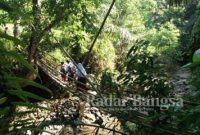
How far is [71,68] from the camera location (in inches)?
262

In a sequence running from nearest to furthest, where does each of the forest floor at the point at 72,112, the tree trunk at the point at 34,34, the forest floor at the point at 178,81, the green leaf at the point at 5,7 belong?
the green leaf at the point at 5,7 < the forest floor at the point at 72,112 < the forest floor at the point at 178,81 < the tree trunk at the point at 34,34

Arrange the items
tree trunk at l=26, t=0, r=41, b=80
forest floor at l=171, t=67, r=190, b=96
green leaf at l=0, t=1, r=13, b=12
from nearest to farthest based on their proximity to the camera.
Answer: green leaf at l=0, t=1, r=13, b=12 < forest floor at l=171, t=67, r=190, b=96 < tree trunk at l=26, t=0, r=41, b=80

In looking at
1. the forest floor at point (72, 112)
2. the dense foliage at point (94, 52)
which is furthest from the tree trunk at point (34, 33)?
the forest floor at point (72, 112)

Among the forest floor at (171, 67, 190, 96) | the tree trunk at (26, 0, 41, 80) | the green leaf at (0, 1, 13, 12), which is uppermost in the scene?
the tree trunk at (26, 0, 41, 80)

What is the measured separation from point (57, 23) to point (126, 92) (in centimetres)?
337

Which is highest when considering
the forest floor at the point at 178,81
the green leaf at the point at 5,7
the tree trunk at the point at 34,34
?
the tree trunk at the point at 34,34

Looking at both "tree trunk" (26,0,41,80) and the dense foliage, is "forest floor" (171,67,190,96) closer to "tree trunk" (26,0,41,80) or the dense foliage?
the dense foliage

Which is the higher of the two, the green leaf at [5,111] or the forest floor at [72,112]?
the forest floor at [72,112]

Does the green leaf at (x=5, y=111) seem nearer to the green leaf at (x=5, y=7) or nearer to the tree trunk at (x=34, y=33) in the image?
the green leaf at (x=5, y=7)

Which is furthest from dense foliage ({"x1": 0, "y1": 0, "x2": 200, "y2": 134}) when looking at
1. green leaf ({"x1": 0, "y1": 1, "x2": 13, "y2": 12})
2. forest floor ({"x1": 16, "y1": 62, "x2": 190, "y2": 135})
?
forest floor ({"x1": 16, "y1": 62, "x2": 190, "y2": 135})

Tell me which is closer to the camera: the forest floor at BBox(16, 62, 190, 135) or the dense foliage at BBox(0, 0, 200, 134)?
the dense foliage at BBox(0, 0, 200, 134)

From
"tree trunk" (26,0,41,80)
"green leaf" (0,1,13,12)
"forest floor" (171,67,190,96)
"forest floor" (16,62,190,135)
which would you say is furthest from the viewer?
"tree trunk" (26,0,41,80)

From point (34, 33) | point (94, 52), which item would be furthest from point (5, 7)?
point (94, 52)

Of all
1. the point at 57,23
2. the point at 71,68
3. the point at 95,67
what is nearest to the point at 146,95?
the point at 57,23
